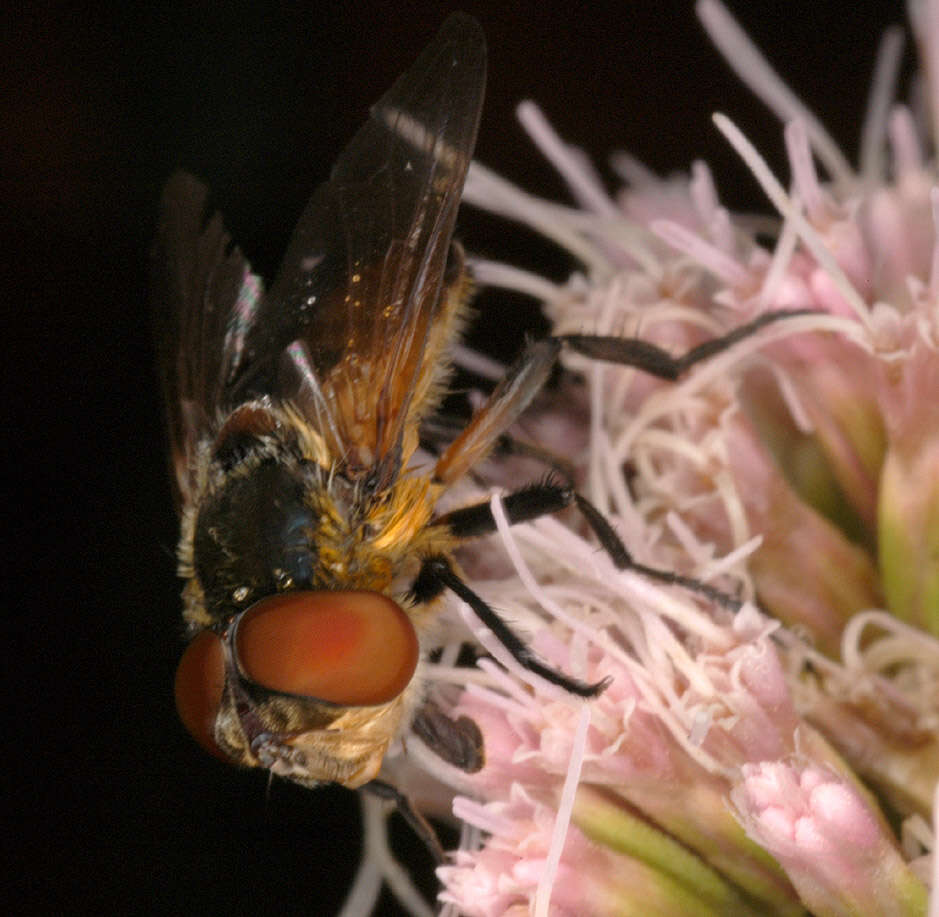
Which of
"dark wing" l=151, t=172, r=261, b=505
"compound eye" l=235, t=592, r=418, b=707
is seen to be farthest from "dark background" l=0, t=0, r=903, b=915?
"compound eye" l=235, t=592, r=418, b=707

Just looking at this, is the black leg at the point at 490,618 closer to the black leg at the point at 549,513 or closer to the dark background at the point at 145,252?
the black leg at the point at 549,513

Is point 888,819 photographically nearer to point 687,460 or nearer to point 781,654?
point 781,654

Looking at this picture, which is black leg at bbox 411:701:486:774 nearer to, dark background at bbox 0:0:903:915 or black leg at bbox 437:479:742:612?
black leg at bbox 437:479:742:612

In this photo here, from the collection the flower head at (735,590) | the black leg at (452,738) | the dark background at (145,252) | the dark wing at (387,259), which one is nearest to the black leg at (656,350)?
the flower head at (735,590)

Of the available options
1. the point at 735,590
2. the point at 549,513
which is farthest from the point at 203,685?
the point at 735,590

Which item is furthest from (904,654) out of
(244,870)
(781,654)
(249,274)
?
(244,870)

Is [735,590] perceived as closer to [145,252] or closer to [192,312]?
[192,312]

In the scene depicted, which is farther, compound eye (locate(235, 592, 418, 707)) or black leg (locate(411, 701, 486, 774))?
black leg (locate(411, 701, 486, 774))
